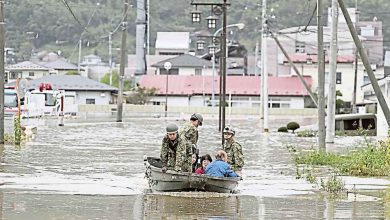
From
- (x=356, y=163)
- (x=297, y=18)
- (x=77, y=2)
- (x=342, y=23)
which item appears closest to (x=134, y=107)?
A: (x=77, y=2)

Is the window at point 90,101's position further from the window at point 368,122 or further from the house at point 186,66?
the window at point 368,122

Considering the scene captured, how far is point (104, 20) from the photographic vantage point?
449 ft

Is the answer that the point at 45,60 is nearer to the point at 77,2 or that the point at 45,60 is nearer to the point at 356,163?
the point at 77,2

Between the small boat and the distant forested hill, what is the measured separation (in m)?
88.1

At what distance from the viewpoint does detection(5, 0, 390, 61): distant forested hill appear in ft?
400

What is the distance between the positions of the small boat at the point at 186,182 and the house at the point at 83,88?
7130 cm

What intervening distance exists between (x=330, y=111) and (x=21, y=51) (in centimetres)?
10767

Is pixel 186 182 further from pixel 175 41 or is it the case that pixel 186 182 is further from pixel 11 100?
pixel 175 41

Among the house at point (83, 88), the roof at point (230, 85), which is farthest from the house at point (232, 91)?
the house at point (83, 88)

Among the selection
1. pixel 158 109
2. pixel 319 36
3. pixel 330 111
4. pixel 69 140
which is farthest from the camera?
pixel 158 109

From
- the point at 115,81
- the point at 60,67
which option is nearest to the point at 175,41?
the point at 60,67

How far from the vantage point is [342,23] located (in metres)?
112

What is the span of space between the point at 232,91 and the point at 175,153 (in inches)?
3146

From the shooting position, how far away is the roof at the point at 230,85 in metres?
96.8
